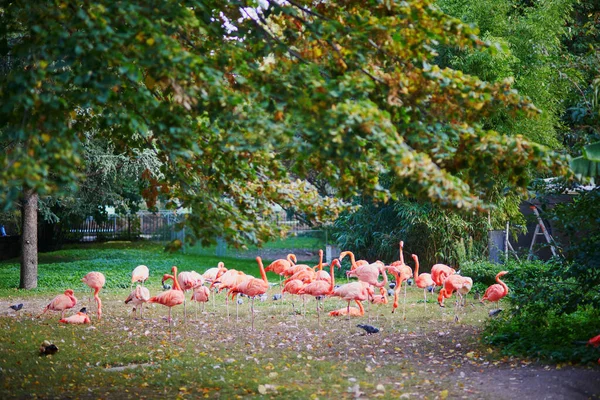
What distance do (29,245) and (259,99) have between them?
483 inches

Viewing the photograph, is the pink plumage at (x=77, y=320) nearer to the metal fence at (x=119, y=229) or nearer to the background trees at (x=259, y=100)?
the background trees at (x=259, y=100)

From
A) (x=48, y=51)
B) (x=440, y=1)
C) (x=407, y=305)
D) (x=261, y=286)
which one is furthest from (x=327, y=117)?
(x=440, y=1)

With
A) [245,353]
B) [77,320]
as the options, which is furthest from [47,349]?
[245,353]

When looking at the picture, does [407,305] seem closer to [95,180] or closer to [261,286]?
[261,286]

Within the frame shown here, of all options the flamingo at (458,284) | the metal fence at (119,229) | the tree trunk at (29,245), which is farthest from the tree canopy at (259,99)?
the metal fence at (119,229)

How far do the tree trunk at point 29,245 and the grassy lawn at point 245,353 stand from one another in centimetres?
212

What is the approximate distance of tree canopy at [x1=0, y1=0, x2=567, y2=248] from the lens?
17.3 feet

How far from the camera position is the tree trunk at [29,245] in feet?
54.0

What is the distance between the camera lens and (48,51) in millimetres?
5594

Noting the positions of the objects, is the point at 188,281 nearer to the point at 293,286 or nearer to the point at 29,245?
the point at 293,286

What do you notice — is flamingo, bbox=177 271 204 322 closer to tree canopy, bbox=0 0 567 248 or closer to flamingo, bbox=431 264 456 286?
flamingo, bbox=431 264 456 286

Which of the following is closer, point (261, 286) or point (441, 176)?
point (441, 176)

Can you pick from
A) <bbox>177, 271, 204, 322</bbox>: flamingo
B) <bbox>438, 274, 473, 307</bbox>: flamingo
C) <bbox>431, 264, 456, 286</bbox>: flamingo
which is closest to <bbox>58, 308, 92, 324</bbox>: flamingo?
<bbox>177, 271, 204, 322</bbox>: flamingo

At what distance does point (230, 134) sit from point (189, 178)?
170 centimetres
